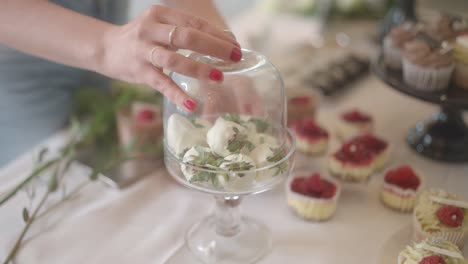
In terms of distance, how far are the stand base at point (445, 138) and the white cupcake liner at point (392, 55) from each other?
0.16m

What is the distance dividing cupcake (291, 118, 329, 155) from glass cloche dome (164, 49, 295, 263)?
0.68 ft

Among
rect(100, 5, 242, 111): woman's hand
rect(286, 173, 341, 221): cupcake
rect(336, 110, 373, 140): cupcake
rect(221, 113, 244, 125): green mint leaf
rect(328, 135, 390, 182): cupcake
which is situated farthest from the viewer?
rect(336, 110, 373, 140): cupcake

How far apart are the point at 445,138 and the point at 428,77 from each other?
0.60 ft

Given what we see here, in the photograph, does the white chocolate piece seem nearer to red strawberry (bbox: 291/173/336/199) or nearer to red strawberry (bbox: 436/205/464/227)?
red strawberry (bbox: 291/173/336/199)

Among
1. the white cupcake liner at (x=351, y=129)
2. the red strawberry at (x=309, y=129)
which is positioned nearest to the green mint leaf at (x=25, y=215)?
the red strawberry at (x=309, y=129)

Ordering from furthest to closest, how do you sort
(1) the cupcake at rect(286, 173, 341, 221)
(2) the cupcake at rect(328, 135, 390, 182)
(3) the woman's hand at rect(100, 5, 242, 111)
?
(2) the cupcake at rect(328, 135, 390, 182) → (1) the cupcake at rect(286, 173, 341, 221) → (3) the woman's hand at rect(100, 5, 242, 111)

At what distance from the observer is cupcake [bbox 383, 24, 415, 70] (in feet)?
3.36

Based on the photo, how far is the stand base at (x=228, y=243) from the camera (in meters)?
0.78

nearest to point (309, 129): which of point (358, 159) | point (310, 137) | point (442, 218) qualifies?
point (310, 137)

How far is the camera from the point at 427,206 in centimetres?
79

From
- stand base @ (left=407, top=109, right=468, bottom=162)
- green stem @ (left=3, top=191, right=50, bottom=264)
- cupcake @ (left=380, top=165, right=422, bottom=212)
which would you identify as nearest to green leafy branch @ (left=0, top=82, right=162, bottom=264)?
green stem @ (left=3, top=191, right=50, bottom=264)

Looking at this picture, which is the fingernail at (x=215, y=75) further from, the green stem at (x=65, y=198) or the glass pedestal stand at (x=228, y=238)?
Result: the green stem at (x=65, y=198)

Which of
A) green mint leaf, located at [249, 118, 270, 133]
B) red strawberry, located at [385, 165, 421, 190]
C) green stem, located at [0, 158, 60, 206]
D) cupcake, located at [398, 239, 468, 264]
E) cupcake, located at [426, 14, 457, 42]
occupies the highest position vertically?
cupcake, located at [426, 14, 457, 42]

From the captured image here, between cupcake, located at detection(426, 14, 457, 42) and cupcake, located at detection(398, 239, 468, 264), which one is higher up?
cupcake, located at detection(426, 14, 457, 42)
